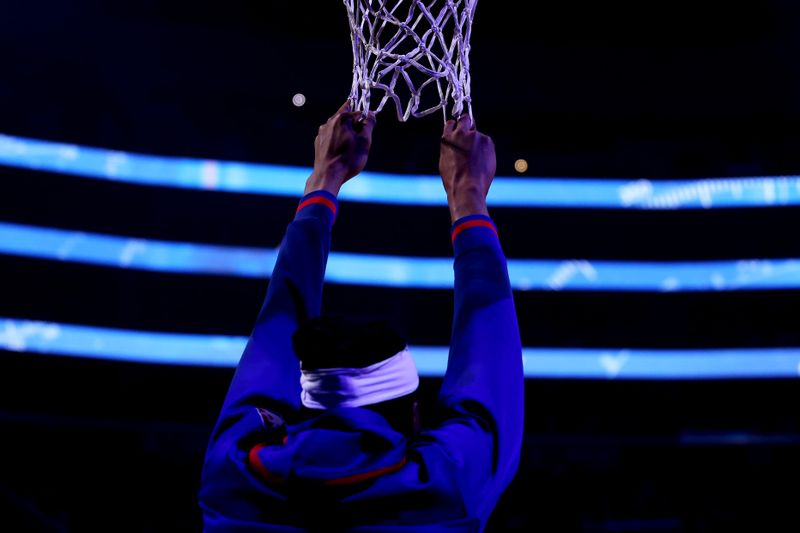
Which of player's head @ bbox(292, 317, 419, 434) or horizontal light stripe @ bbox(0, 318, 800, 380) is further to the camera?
horizontal light stripe @ bbox(0, 318, 800, 380)

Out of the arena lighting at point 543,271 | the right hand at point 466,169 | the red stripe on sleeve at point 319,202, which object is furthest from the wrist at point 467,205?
the arena lighting at point 543,271

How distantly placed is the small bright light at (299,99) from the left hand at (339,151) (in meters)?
3.45

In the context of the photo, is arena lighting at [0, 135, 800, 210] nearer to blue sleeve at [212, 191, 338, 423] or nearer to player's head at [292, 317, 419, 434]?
blue sleeve at [212, 191, 338, 423]

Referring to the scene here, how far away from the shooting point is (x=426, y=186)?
4727mm

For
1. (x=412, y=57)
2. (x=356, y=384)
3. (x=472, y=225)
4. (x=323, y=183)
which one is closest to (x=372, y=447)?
(x=356, y=384)

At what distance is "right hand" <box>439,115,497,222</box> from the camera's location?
100 centimetres

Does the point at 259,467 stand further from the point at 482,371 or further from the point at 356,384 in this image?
the point at 482,371

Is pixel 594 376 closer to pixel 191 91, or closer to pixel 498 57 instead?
pixel 498 57

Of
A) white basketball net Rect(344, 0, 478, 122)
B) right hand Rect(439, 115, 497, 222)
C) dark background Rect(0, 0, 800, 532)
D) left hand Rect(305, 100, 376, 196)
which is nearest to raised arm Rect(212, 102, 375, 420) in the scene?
left hand Rect(305, 100, 376, 196)

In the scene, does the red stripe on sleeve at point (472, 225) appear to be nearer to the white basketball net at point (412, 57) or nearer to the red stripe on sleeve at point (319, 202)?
the red stripe on sleeve at point (319, 202)

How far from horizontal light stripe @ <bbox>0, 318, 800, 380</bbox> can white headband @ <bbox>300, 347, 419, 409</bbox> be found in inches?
147

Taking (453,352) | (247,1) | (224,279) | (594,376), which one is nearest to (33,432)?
(224,279)

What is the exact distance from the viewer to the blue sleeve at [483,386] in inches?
29.6

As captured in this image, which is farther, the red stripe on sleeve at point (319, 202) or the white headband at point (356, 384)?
the red stripe on sleeve at point (319, 202)
